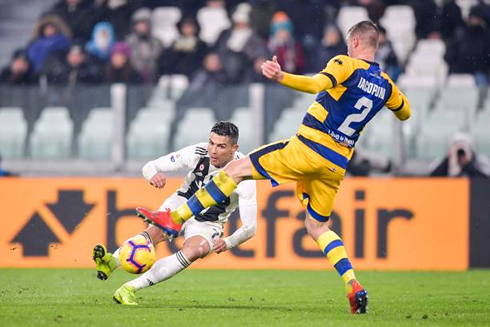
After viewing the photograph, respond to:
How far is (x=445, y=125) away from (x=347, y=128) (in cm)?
641

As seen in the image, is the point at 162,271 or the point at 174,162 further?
the point at 174,162

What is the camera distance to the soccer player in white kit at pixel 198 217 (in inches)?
331

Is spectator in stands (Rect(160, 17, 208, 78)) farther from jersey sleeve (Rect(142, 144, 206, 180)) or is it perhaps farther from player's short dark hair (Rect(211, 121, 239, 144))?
player's short dark hair (Rect(211, 121, 239, 144))

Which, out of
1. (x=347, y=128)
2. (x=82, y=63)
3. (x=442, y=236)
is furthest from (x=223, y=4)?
(x=347, y=128)

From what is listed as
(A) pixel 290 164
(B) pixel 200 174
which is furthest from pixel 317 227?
(B) pixel 200 174

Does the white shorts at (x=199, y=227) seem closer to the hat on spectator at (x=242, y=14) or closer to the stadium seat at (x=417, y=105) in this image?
the stadium seat at (x=417, y=105)

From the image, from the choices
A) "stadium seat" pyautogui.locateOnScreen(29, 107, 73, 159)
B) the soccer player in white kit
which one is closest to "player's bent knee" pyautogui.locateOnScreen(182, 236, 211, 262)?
the soccer player in white kit

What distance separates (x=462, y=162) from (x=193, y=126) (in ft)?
12.6

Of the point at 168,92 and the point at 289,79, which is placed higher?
the point at 289,79

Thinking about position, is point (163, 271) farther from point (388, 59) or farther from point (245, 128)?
point (388, 59)

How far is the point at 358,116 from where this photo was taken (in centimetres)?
812

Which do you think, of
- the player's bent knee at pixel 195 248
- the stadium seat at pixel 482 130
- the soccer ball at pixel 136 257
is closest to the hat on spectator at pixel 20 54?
the stadium seat at pixel 482 130

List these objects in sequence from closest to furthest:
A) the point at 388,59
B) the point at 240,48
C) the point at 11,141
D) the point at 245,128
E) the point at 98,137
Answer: the point at 245,128 < the point at 98,137 < the point at 11,141 < the point at 388,59 < the point at 240,48

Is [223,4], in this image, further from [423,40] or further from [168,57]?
[423,40]
